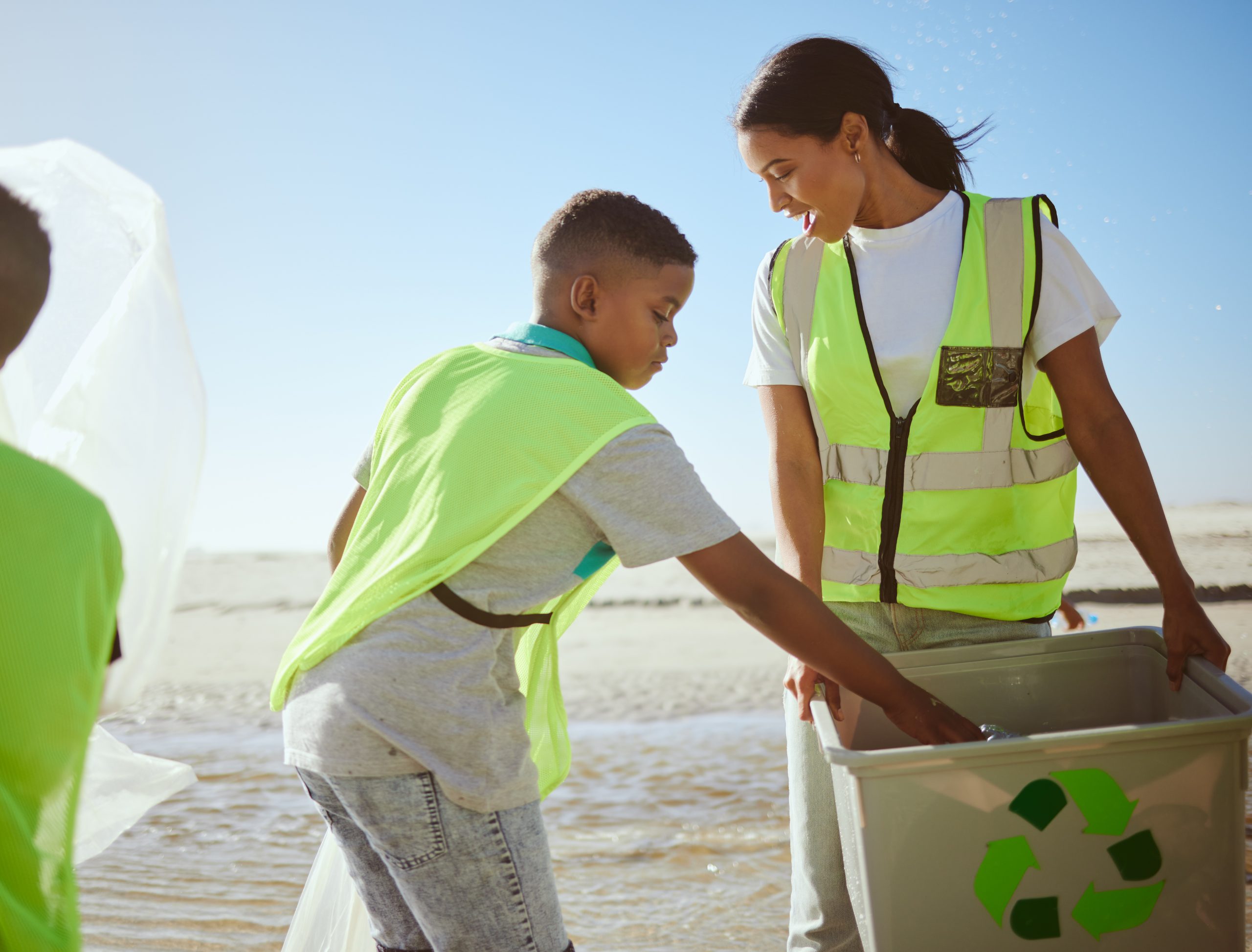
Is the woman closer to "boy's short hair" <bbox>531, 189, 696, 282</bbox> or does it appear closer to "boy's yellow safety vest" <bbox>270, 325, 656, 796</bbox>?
"boy's short hair" <bbox>531, 189, 696, 282</bbox>

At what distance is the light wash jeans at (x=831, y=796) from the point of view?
1976 mm

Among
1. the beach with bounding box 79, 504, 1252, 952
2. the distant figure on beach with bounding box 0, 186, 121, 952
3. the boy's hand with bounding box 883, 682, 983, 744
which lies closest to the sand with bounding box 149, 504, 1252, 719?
the beach with bounding box 79, 504, 1252, 952

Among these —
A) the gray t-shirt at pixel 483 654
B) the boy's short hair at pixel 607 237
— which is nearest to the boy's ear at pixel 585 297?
the boy's short hair at pixel 607 237

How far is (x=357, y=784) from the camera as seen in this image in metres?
1.40

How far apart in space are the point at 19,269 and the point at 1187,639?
1.74 metres

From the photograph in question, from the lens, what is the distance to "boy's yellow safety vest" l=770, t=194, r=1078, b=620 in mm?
1922

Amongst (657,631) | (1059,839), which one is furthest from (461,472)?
(657,631)

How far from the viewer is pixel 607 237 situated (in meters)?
1.71

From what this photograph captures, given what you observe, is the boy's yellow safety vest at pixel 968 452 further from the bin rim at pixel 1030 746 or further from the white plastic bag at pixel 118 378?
the white plastic bag at pixel 118 378

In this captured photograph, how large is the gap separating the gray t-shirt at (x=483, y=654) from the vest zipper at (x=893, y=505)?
0.64m

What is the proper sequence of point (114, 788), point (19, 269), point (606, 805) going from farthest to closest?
point (606, 805) < point (114, 788) < point (19, 269)

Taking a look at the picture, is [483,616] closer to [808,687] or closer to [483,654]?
[483,654]

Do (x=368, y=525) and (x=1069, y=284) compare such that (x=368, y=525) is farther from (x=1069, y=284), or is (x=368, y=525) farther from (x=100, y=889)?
(x=100, y=889)

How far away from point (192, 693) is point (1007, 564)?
9096 mm
